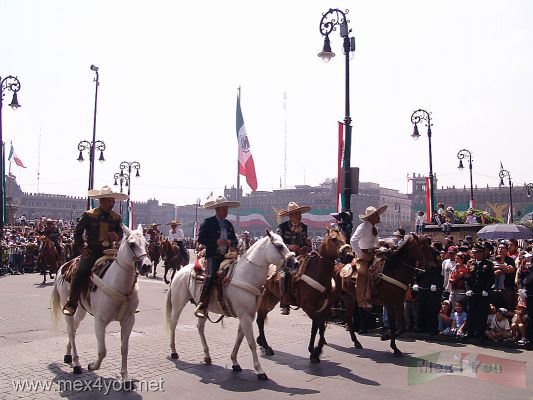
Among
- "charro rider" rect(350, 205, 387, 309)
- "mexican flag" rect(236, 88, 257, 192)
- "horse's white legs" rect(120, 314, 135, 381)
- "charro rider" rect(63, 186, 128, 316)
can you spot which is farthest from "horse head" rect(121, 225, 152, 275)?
"mexican flag" rect(236, 88, 257, 192)

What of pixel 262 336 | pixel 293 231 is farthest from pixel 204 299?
pixel 293 231

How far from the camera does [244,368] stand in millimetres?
8664

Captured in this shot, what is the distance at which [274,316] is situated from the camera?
48.0 feet

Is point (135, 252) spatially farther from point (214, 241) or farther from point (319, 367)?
point (319, 367)

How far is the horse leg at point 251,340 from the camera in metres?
7.90

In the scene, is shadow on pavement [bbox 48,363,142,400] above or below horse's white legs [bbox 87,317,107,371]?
below

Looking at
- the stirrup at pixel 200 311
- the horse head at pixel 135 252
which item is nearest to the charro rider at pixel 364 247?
the stirrup at pixel 200 311

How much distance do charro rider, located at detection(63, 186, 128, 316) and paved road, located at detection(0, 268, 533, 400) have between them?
53.4 inches

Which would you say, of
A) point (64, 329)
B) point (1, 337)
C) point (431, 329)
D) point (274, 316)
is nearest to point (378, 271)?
point (431, 329)

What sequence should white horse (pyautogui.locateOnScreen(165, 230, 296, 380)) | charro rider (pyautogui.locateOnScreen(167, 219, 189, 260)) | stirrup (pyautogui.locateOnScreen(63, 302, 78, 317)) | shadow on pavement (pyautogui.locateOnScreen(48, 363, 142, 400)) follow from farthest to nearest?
charro rider (pyautogui.locateOnScreen(167, 219, 189, 260))
white horse (pyautogui.locateOnScreen(165, 230, 296, 380))
stirrup (pyautogui.locateOnScreen(63, 302, 78, 317))
shadow on pavement (pyautogui.locateOnScreen(48, 363, 142, 400))

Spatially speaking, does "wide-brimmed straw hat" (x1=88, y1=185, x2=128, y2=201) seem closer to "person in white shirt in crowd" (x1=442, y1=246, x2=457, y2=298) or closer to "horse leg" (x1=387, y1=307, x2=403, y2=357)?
"horse leg" (x1=387, y1=307, x2=403, y2=357)

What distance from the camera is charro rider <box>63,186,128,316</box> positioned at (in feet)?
26.2

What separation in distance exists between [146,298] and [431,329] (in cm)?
981

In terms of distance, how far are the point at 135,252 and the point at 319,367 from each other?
399cm
